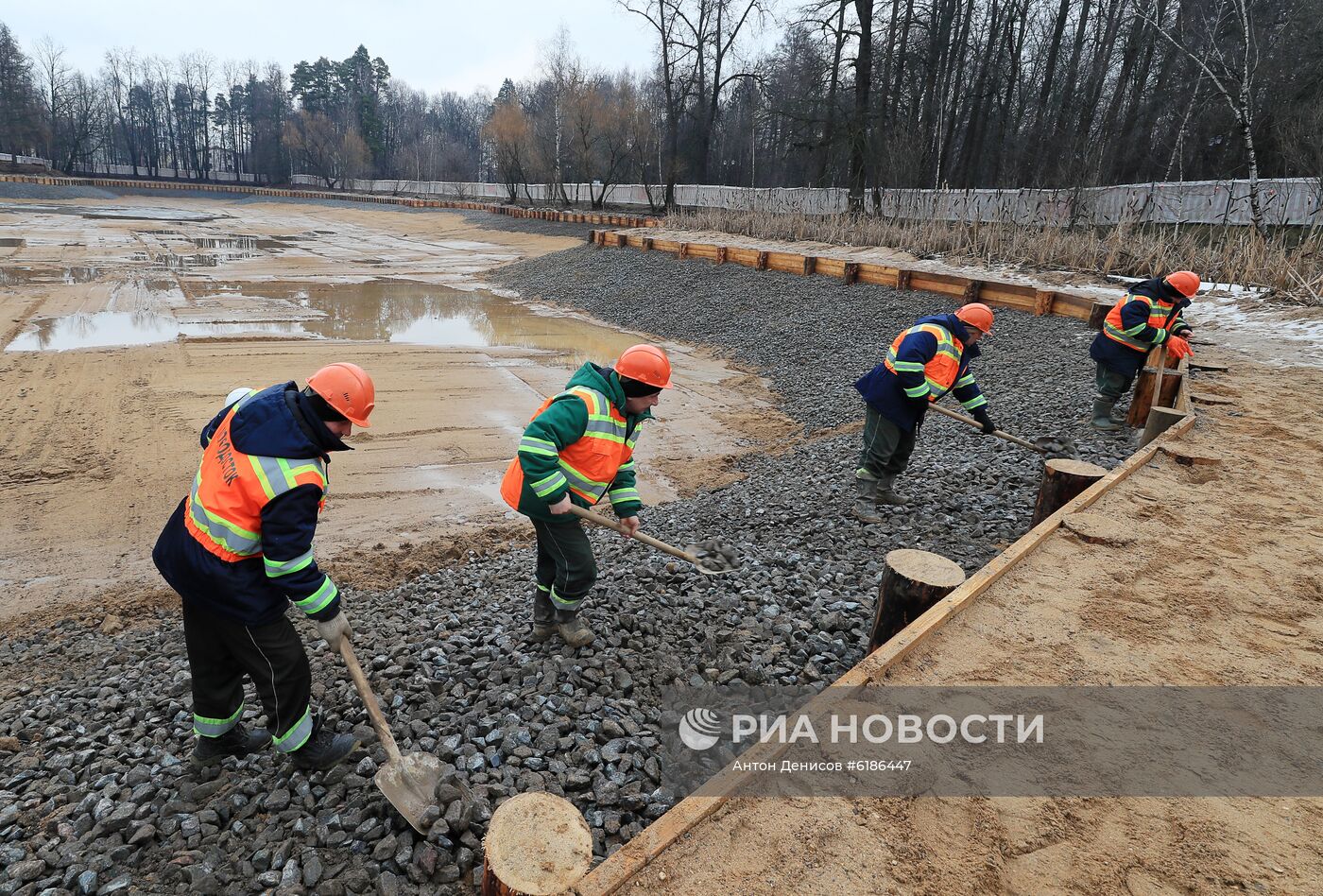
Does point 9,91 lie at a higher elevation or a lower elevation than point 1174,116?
higher

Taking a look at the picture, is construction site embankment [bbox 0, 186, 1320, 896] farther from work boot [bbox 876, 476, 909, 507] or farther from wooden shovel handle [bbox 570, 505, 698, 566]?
wooden shovel handle [bbox 570, 505, 698, 566]

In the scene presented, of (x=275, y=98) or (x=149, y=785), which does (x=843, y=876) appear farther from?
(x=275, y=98)

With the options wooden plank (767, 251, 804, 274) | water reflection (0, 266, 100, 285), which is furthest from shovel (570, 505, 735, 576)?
water reflection (0, 266, 100, 285)

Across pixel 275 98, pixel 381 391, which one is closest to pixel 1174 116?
pixel 381 391

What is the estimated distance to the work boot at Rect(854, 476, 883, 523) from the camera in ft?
19.9

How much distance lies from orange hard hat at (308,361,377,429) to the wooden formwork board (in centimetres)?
1207

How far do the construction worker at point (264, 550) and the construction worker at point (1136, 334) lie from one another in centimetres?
762

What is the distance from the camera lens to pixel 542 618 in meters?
4.21

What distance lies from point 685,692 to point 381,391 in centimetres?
848

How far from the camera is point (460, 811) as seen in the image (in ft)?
8.89

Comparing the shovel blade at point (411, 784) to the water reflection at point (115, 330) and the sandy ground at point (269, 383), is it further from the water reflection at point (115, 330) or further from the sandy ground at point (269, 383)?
the water reflection at point (115, 330)

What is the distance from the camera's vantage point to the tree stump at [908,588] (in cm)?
338

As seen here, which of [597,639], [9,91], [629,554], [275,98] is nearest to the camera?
[597,639]

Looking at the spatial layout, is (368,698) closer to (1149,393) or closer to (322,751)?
(322,751)
